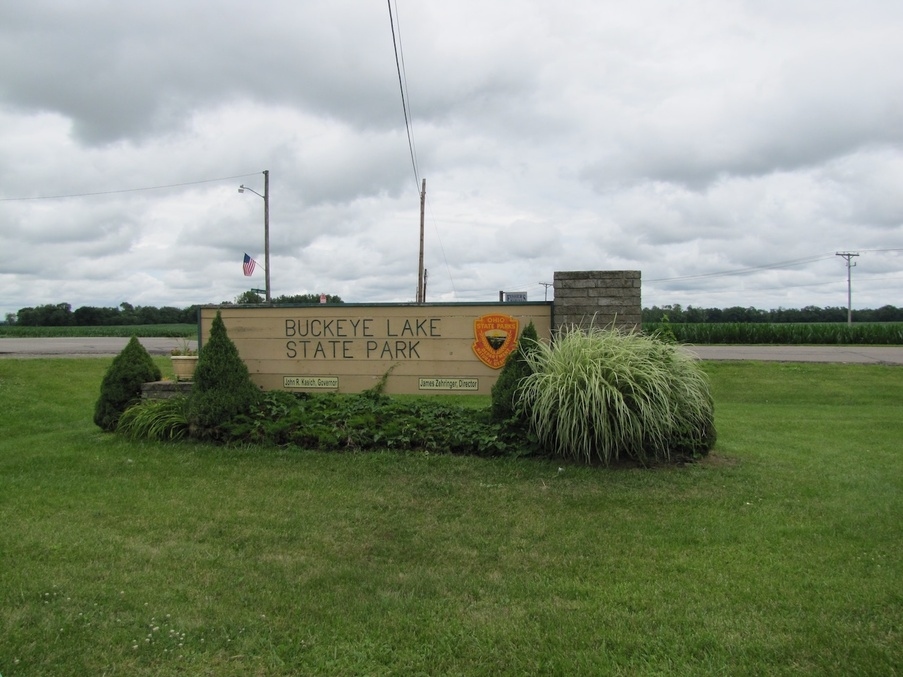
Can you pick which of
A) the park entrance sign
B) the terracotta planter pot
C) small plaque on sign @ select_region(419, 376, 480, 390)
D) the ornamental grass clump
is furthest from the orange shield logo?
the terracotta planter pot

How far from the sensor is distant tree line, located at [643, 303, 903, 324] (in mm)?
51625

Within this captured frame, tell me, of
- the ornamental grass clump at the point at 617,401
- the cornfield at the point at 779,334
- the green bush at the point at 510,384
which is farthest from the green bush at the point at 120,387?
the cornfield at the point at 779,334

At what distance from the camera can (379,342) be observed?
8367mm

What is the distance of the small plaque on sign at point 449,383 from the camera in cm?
810

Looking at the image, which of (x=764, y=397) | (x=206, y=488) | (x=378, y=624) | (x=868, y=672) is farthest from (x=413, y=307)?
(x=764, y=397)

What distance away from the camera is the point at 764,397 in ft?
44.4

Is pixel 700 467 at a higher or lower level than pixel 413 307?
lower

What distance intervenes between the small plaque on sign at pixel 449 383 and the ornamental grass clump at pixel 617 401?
131 cm

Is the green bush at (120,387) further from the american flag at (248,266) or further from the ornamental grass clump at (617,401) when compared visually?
the american flag at (248,266)

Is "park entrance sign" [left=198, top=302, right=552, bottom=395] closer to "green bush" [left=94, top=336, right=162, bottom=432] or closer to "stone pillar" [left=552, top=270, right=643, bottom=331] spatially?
"stone pillar" [left=552, top=270, right=643, bottom=331]

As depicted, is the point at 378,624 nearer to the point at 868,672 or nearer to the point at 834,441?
the point at 868,672

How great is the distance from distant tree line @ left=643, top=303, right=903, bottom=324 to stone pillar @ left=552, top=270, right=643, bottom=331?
39.4 metres

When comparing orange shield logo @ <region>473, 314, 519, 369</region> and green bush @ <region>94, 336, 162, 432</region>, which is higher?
orange shield logo @ <region>473, 314, 519, 369</region>

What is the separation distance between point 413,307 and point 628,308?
2.57 m
